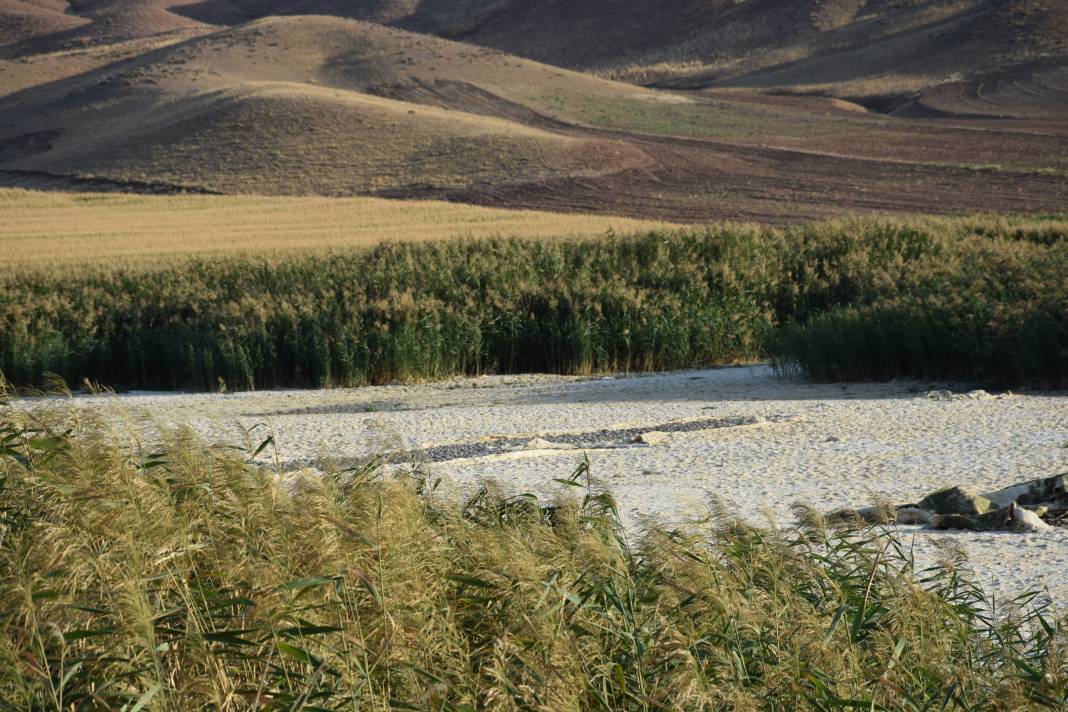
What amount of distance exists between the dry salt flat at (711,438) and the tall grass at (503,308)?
1.60 meters

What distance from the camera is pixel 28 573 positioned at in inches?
225

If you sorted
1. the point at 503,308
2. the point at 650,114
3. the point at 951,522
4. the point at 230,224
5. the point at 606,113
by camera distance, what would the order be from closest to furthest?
the point at 951,522, the point at 503,308, the point at 230,224, the point at 606,113, the point at 650,114

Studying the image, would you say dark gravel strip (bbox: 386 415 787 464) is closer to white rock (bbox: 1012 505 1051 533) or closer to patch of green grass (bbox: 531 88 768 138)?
white rock (bbox: 1012 505 1051 533)

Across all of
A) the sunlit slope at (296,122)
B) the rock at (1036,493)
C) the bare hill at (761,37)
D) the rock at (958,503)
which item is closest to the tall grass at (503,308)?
the rock at (1036,493)

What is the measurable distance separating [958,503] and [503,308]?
14920mm

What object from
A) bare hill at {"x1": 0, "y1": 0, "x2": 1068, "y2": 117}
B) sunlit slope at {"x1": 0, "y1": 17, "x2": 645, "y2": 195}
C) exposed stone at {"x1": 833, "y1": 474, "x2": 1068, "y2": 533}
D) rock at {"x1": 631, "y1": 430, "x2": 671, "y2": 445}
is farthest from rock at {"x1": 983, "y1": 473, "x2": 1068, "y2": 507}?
bare hill at {"x1": 0, "y1": 0, "x2": 1068, "y2": 117}

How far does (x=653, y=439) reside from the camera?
46.6 feet

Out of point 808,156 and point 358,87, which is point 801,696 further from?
point 358,87

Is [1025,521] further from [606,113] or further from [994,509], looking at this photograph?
[606,113]

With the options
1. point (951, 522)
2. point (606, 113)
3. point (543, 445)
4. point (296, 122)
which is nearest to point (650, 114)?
point (606, 113)

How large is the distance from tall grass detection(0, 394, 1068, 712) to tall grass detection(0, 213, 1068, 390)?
1384cm

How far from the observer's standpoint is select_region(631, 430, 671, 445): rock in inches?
555

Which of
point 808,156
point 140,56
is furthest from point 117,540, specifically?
point 140,56

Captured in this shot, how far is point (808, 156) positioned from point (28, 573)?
58.2 m
